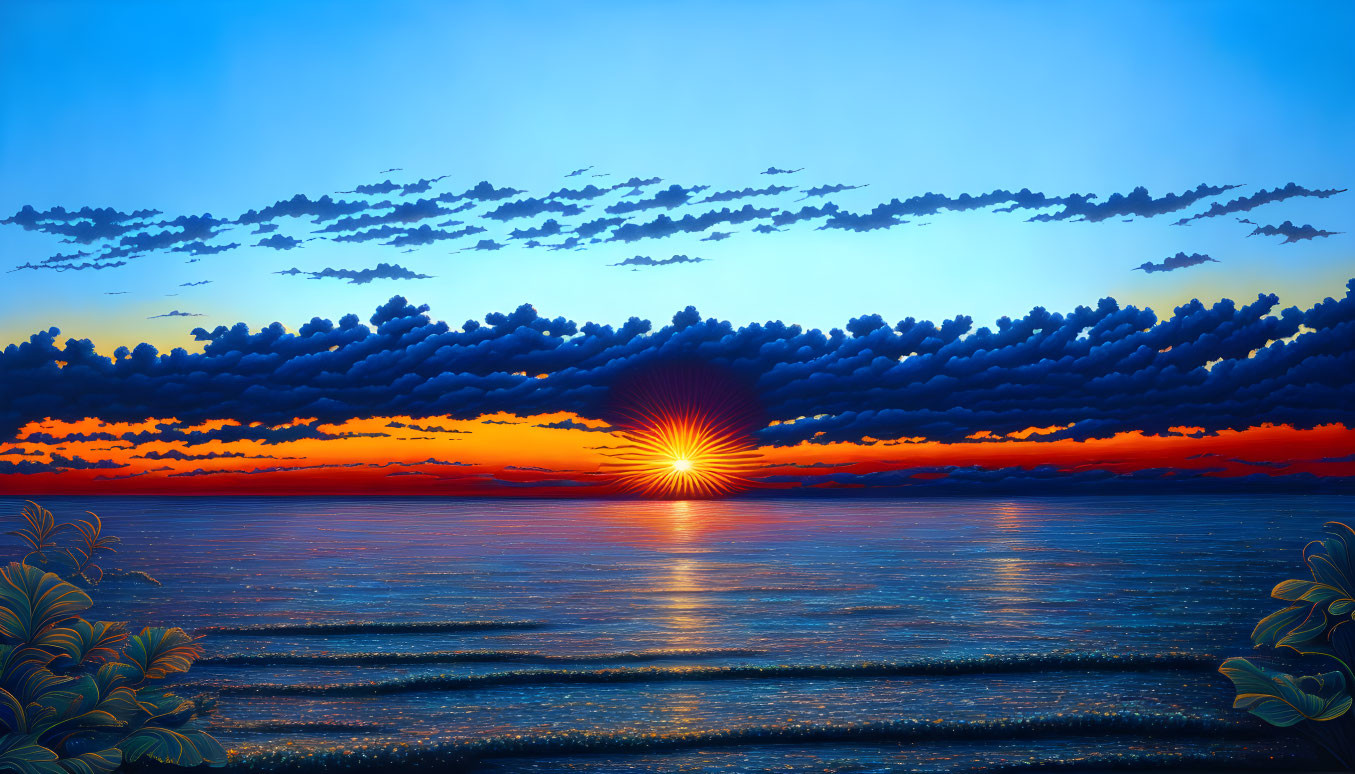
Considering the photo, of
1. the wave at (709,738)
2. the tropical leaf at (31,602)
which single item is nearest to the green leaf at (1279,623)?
the wave at (709,738)

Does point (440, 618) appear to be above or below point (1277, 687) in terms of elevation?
below

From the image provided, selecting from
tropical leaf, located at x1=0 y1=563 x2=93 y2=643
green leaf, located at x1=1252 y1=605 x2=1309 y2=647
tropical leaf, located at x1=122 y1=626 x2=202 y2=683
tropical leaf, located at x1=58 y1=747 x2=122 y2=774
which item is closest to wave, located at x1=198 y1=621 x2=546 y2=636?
tropical leaf, located at x1=122 y1=626 x2=202 y2=683

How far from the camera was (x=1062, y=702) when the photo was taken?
11.7 metres

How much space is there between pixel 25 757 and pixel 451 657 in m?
9.71

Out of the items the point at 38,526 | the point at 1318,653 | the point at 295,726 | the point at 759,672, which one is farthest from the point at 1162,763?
the point at 38,526

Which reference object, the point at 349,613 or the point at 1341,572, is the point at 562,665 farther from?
the point at 1341,572

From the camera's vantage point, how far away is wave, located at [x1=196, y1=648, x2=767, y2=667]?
A: 14883mm

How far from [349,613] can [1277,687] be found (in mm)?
20277

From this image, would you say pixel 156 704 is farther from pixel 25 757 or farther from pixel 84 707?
pixel 25 757

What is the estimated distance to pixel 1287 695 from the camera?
286 inches

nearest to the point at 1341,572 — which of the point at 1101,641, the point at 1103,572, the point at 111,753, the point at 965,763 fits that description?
the point at 965,763

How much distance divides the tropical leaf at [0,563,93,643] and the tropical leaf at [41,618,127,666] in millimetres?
121

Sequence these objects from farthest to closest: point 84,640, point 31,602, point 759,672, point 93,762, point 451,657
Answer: point 451,657
point 759,672
point 84,640
point 31,602
point 93,762

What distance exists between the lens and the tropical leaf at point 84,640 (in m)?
6.86
